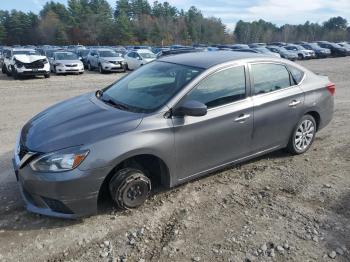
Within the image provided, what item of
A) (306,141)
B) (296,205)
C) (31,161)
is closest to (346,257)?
(296,205)

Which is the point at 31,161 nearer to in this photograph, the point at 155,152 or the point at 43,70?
the point at 155,152

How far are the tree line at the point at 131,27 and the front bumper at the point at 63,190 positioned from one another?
89.6m

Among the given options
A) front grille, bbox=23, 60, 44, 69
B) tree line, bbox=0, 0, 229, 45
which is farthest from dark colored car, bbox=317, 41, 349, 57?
tree line, bbox=0, 0, 229, 45

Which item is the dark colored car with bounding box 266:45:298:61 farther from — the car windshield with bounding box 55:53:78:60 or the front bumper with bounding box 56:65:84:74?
the front bumper with bounding box 56:65:84:74

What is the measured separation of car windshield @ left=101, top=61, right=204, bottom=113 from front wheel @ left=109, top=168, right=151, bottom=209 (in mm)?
734

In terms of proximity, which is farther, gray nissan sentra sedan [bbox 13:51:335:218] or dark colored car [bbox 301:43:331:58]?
dark colored car [bbox 301:43:331:58]

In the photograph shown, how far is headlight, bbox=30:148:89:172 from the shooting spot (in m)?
3.50

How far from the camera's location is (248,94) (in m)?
4.72

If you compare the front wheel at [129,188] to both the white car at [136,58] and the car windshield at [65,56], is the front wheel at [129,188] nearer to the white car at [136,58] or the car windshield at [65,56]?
the car windshield at [65,56]

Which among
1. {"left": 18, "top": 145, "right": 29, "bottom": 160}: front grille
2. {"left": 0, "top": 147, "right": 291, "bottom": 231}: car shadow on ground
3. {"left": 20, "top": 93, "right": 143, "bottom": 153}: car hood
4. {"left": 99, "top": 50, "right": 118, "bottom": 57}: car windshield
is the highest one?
{"left": 20, "top": 93, "right": 143, "bottom": 153}: car hood

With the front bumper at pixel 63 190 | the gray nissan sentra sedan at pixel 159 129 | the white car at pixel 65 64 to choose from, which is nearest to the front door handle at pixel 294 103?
the gray nissan sentra sedan at pixel 159 129

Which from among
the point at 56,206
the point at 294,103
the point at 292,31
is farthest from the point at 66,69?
the point at 292,31

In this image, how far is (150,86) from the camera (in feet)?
15.2

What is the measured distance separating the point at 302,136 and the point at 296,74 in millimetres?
965
